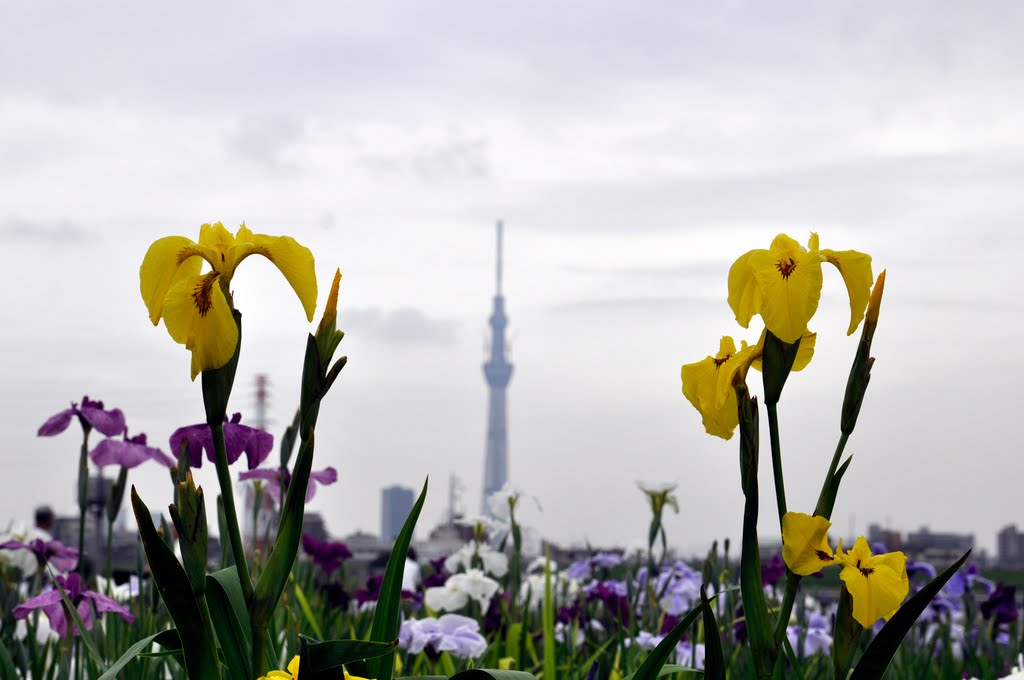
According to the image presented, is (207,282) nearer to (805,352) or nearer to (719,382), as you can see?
(719,382)

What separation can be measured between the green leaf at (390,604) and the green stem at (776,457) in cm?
59

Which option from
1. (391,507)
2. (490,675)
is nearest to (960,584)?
(490,675)

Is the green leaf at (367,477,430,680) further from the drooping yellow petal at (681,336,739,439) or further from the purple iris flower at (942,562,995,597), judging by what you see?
the purple iris flower at (942,562,995,597)

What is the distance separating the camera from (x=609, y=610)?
561 centimetres

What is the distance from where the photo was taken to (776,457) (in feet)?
5.63

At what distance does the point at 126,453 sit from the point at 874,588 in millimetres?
2382

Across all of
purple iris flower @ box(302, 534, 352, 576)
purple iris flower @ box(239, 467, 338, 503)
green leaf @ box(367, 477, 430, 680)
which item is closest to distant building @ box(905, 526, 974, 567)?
green leaf @ box(367, 477, 430, 680)

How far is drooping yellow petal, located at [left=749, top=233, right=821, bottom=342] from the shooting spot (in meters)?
1.69

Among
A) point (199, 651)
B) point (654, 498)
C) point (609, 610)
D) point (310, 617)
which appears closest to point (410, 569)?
point (609, 610)

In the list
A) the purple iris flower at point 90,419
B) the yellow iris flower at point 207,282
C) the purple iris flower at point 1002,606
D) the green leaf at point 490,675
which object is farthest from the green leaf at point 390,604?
the purple iris flower at point 1002,606

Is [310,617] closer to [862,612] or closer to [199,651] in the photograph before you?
[199,651]

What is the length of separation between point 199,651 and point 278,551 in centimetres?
26

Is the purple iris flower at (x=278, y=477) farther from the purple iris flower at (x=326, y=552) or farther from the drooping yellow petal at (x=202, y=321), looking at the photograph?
the purple iris flower at (x=326, y=552)

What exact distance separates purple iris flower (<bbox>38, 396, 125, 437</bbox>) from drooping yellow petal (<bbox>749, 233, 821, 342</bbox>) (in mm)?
2229
